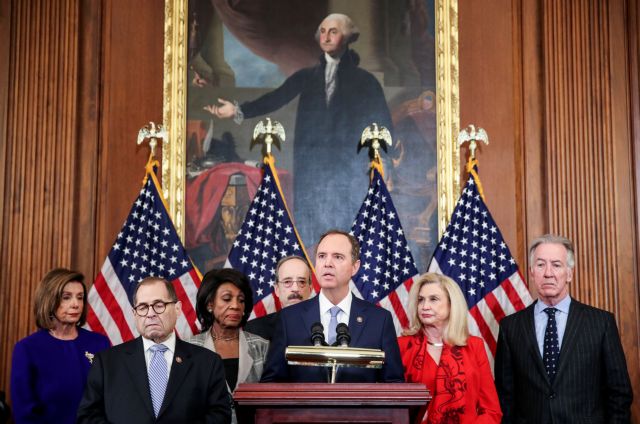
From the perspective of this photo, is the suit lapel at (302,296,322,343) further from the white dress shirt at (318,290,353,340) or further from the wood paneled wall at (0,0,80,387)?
the wood paneled wall at (0,0,80,387)

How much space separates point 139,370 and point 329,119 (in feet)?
10.4

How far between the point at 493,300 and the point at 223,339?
217 centimetres

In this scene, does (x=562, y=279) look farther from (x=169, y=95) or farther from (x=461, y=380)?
(x=169, y=95)

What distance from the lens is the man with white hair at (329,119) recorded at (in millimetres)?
6676

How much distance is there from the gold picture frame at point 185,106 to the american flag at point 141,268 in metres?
0.14

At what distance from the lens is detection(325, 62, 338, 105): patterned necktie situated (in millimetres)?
6777

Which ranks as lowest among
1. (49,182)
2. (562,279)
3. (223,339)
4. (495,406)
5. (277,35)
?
(495,406)

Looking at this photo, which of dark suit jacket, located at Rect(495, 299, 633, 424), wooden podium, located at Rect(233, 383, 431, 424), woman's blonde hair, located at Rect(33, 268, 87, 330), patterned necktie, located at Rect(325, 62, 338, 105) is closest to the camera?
wooden podium, located at Rect(233, 383, 431, 424)

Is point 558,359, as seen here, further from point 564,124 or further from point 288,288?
point 564,124

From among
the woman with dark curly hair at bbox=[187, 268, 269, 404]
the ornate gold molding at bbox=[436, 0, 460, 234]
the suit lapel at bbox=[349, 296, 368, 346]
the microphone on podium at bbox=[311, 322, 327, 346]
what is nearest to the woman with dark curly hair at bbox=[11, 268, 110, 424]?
the woman with dark curly hair at bbox=[187, 268, 269, 404]

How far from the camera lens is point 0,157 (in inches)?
255

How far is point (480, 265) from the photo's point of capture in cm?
638

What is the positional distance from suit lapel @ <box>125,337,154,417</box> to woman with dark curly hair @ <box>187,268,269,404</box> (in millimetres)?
763

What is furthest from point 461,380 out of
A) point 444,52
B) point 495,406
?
point 444,52
